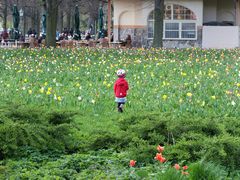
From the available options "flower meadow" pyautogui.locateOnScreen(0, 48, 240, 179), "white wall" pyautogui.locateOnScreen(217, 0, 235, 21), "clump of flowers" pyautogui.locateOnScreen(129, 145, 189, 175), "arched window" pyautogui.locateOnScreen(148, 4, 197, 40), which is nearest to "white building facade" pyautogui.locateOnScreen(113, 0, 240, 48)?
"arched window" pyautogui.locateOnScreen(148, 4, 197, 40)

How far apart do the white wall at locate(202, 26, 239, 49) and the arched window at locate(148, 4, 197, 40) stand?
717 millimetres

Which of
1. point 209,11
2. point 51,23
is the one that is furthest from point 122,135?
point 209,11

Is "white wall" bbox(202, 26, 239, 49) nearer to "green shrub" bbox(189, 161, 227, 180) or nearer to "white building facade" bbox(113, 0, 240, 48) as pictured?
"white building facade" bbox(113, 0, 240, 48)

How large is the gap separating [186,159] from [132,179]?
1.05 metres

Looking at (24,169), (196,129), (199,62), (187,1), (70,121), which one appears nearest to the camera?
(24,169)

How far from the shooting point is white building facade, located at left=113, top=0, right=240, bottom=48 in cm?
3791

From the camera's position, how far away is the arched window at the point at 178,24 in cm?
3809

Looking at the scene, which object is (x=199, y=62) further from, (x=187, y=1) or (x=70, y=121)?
(x=187, y=1)

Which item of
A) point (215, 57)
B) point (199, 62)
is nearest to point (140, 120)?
point (199, 62)

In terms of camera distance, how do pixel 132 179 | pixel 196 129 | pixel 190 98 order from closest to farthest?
pixel 132 179, pixel 196 129, pixel 190 98

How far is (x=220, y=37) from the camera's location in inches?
1505

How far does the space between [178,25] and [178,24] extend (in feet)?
0.21

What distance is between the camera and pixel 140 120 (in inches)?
324

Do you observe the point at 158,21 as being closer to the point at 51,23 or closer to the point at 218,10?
the point at 51,23
